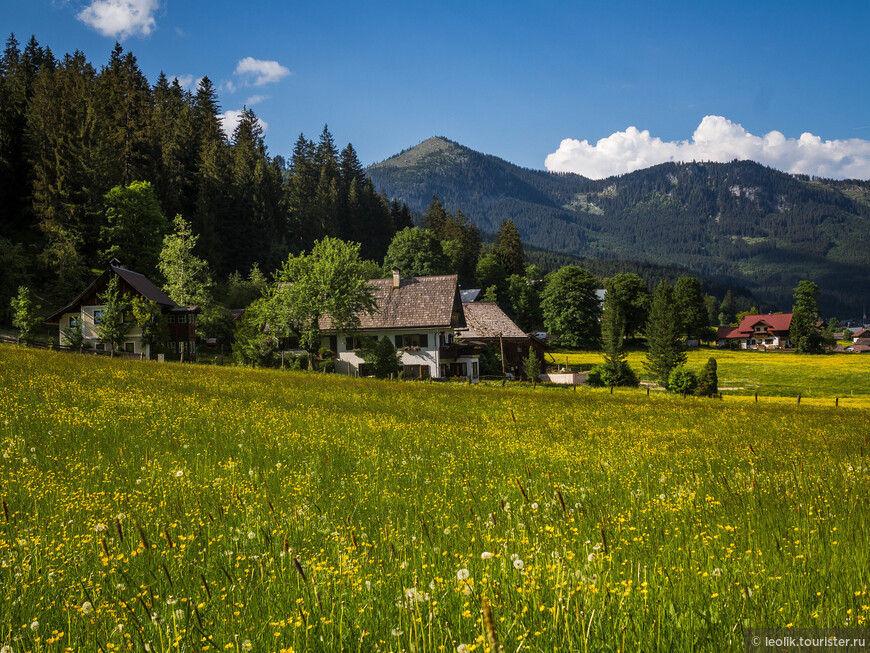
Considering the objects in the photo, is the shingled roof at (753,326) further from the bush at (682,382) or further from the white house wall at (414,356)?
the white house wall at (414,356)

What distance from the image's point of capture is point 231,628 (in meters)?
3.02

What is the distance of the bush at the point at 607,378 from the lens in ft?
189

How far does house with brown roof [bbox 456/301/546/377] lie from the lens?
6719 centimetres

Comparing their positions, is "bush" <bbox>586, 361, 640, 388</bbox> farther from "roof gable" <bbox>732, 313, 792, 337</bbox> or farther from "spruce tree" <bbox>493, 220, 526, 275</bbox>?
"roof gable" <bbox>732, 313, 792, 337</bbox>

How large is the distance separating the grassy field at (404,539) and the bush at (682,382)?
138 ft

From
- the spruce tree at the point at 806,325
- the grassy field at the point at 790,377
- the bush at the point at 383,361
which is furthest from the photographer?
the spruce tree at the point at 806,325

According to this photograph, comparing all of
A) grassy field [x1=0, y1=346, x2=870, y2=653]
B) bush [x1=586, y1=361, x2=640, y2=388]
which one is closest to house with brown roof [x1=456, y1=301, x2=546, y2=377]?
bush [x1=586, y1=361, x2=640, y2=388]

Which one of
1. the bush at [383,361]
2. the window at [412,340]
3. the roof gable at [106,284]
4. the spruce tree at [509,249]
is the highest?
the spruce tree at [509,249]

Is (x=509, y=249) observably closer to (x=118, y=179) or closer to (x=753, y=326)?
(x=753, y=326)

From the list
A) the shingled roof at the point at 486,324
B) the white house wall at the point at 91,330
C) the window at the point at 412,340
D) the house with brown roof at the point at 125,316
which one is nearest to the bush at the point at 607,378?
the shingled roof at the point at 486,324

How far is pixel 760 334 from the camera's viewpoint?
154 meters

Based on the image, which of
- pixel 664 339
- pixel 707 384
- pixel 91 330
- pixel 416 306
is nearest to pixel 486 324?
pixel 416 306

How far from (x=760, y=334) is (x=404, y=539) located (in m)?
177

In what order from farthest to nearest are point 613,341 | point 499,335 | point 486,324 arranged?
point 486,324, point 499,335, point 613,341
